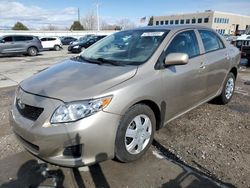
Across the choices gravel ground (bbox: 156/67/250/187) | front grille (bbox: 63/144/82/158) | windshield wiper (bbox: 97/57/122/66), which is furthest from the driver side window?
front grille (bbox: 63/144/82/158)

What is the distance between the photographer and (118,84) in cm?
284

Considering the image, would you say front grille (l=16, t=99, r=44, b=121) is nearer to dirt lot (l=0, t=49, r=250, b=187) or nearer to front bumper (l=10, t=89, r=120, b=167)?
front bumper (l=10, t=89, r=120, b=167)

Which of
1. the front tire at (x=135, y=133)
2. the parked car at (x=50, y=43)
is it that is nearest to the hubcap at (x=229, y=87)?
the front tire at (x=135, y=133)

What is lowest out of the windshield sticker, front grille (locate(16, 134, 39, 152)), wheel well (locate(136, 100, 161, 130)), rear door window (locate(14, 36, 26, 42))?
front grille (locate(16, 134, 39, 152))

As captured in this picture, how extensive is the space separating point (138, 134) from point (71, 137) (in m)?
0.96

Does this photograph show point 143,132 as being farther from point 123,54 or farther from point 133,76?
point 123,54

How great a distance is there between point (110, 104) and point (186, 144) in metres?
1.60

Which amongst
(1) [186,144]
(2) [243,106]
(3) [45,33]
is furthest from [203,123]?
(3) [45,33]

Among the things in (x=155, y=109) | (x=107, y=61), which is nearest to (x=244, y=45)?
(x=155, y=109)

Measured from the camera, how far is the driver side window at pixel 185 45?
144 inches

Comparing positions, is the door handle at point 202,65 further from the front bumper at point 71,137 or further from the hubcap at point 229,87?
the front bumper at point 71,137

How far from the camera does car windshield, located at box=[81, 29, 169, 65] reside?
3469 mm

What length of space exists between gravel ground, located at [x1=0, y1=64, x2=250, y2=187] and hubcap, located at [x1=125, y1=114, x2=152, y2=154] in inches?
20.4

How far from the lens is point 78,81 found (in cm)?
295
